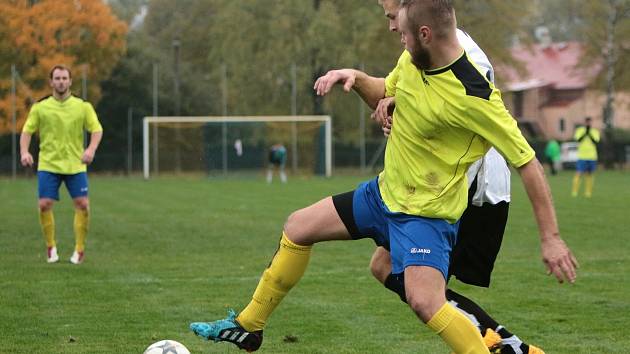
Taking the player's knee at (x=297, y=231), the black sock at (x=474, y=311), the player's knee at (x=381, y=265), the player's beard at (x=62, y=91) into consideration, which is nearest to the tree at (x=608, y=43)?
the player's beard at (x=62, y=91)

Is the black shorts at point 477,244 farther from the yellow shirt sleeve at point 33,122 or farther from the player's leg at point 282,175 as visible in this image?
the player's leg at point 282,175

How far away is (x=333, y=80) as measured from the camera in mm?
5188

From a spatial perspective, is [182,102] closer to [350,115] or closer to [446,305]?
[350,115]

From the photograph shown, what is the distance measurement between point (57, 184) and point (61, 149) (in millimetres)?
357

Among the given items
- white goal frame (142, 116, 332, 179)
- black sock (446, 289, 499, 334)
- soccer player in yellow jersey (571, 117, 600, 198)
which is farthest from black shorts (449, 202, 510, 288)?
white goal frame (142, 116, 332, 179)

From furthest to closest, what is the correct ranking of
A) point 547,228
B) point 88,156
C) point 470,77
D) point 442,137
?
1. point 88,156
2. point 442,137
3. point 470,77
4. point 547,228

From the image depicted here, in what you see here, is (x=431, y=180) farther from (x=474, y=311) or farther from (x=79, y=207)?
(x=79, y=207)

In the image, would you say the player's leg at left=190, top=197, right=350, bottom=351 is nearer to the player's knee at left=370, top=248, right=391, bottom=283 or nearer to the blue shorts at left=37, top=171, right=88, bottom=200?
the player's knee at left=370, top=248, right=391, bottom=283

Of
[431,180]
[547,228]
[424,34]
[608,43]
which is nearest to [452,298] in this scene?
[431,180]

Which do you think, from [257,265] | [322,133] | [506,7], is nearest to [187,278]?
[257,265]

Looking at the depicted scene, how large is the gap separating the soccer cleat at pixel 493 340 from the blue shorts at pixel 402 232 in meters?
0.81

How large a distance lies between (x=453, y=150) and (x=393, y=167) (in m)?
0.31

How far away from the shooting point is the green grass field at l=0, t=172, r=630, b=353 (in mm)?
6852

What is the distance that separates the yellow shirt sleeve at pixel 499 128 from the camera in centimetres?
462
